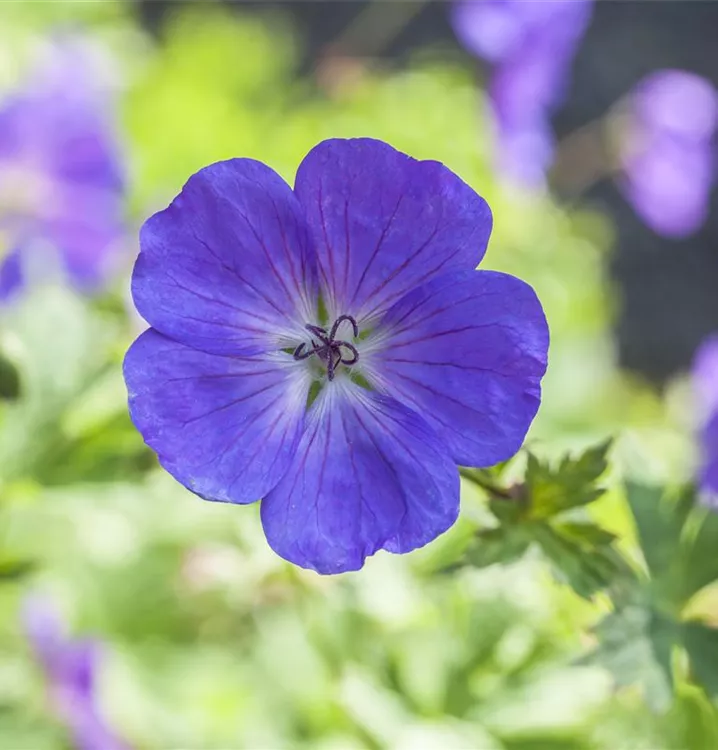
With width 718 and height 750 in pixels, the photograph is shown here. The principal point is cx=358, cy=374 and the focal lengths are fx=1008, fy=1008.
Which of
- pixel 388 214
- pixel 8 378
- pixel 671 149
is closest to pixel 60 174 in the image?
pixel 8 378

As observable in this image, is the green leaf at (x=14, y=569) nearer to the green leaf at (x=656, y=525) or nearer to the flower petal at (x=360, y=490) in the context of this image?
the flower petal at (x=360, y=490)

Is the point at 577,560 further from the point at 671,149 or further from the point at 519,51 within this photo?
the point at 671,149

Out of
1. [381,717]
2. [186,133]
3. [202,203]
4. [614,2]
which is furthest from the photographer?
[614,2]

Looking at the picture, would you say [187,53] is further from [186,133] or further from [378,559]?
[378,559]

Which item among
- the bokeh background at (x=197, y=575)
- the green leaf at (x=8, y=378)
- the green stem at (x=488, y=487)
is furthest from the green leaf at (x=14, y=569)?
the green stem at (x=488, y=487)

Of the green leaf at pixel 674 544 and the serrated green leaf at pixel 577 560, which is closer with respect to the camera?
the serrated green leaf at pixel 577 560

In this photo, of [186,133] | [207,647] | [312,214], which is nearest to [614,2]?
[186,133]
